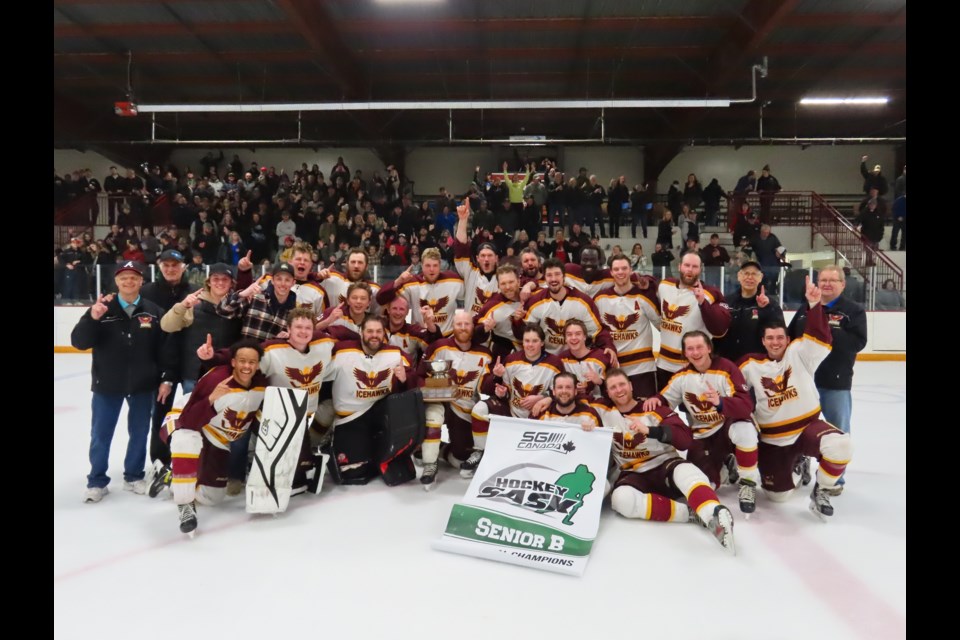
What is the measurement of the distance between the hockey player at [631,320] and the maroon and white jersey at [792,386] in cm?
97

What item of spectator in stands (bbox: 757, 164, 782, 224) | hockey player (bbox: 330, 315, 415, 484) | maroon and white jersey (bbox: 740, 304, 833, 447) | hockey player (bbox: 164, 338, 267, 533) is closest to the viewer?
hockey player (bbox: 164, 338, 267, 533)

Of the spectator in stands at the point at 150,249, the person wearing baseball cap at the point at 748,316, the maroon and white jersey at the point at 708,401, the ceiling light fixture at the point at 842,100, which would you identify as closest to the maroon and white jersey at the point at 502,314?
the maroon and white jersey at the point at 708,401

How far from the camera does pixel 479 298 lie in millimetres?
5070

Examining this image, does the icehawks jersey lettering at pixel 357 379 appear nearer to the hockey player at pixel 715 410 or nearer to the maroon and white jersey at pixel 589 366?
the maroon and white jersey at pixel 589 366

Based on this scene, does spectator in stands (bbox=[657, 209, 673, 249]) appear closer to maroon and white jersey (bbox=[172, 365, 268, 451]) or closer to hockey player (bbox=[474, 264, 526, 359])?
hockey player (bbox=[474, 264, 526, 359])

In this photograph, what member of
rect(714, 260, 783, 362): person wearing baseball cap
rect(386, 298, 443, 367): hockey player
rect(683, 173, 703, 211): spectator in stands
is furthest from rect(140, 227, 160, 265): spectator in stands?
rect(683, 173, 703, 211): spectator in stands

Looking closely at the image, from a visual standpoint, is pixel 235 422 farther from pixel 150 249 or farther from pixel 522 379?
pixel 150 249

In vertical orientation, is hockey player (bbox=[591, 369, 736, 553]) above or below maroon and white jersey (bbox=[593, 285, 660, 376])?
below

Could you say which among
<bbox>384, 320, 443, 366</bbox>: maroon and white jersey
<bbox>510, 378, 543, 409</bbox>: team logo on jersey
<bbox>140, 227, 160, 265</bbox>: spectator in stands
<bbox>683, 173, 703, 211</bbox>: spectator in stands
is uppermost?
<bbox>683, 173, 703, 211</bbox>: spectator in stands

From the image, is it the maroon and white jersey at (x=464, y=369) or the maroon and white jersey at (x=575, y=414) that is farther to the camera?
the maroon and white jersey at (x=464, y=369)

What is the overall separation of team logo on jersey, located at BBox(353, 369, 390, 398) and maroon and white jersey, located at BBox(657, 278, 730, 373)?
6.43 feet

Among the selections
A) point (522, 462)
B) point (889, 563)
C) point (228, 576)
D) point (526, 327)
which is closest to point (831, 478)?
point (889, 563)

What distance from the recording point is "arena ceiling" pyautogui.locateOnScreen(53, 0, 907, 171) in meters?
10.4

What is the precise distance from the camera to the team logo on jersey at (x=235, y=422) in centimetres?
351
